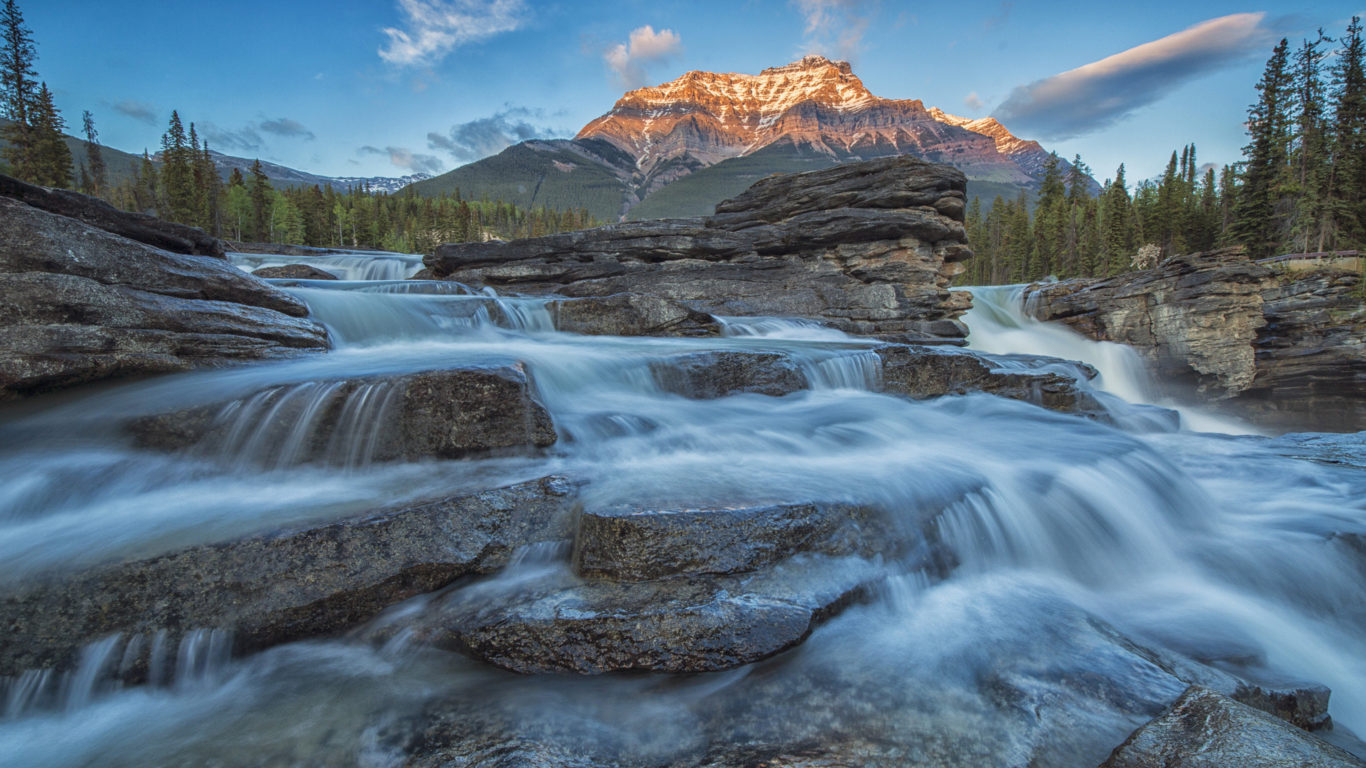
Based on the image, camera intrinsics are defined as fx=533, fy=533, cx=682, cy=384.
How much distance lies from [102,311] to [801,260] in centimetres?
1590

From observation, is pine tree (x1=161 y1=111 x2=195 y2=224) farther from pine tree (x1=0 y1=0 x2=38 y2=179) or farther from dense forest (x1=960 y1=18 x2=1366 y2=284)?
dense forest (x1=960 y1=18 x2=1366 y2=284)

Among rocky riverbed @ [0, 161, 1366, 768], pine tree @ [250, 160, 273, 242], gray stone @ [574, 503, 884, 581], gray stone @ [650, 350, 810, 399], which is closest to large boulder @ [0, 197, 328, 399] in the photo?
rocky riverbed @ [0, 161, 1366, 768]

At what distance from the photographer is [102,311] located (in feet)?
18.5

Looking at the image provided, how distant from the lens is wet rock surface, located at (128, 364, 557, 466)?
4805mm

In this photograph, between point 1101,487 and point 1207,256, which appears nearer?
point 1101,487

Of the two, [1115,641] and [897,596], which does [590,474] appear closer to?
[897,596]

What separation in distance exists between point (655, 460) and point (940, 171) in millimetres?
16352

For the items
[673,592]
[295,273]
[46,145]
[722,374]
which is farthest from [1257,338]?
[46,145]

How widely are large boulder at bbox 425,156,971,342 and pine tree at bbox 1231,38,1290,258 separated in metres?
39.8

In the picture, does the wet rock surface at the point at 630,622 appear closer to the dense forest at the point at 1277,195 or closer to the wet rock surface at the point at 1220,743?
the wet rock surface at the point at 1220,743

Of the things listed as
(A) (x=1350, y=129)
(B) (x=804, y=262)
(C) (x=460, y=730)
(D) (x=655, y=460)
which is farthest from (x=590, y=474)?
(A) (x=1350, y=129)

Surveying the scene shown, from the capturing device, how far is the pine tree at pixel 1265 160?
38812mm

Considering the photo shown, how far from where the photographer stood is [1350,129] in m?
35.7

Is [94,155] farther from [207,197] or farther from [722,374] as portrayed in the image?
[722,374]
